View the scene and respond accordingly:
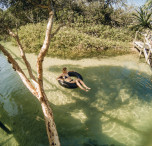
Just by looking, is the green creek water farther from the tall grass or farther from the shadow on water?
the tall grass

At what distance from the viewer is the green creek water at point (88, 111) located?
4555mm

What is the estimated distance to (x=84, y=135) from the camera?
4676mm

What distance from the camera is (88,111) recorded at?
5.85 metres

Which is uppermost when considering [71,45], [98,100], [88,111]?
[71,45]

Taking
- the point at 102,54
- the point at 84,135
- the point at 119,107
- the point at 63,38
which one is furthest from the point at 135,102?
the point at 63,38

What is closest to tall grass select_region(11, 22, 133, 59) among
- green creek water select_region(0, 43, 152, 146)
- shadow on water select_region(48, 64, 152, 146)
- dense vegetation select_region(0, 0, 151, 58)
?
dense vegetation select_region(0, 0, 151, 58)

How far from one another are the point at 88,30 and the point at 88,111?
14689 millimetres

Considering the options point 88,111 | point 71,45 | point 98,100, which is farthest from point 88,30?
point 88,111

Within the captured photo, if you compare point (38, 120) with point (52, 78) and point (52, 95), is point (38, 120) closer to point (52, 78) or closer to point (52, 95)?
point (52, 95)

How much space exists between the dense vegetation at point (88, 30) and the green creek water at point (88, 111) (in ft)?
14.5

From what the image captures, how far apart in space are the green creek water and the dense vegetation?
4.42m

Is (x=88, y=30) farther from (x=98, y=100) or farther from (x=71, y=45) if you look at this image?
(x=98, y=100)

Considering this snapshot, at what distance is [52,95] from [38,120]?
1.87 metres

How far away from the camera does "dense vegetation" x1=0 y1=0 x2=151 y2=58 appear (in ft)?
44.3
